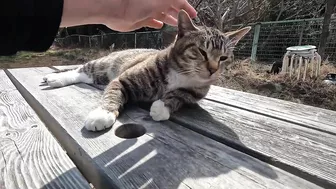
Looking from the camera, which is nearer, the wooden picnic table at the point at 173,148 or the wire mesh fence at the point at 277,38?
the wooden picnic table at the point at 173,148

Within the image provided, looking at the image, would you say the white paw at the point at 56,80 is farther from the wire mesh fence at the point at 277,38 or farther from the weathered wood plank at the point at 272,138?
the wire mesh fence at the point at 277,38

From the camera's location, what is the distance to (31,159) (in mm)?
668

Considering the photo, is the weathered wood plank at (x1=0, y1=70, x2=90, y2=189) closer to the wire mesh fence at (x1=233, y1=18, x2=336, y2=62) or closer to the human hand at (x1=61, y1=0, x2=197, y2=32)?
the human hand at (x1=61, y1=0, x2=197, y2=32)

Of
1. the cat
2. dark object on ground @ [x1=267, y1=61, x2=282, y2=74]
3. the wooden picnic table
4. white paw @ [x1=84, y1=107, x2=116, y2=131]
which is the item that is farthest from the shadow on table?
dark object on ground @ [x1=267, y1=61, x2=282, y2=74]

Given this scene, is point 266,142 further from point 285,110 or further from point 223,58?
point 223,58

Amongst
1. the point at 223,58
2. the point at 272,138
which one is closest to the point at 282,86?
the point at 223,58

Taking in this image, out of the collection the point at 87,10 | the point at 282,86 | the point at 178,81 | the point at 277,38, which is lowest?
the point at 282,86


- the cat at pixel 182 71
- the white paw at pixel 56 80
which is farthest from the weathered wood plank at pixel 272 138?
the white paw at pixel 56 80

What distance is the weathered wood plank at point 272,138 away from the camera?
2.11 ft

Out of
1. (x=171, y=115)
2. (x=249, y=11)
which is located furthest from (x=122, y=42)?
(x=171, y=115)

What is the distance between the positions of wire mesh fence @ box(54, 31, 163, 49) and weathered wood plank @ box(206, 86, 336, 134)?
4975 millimetres

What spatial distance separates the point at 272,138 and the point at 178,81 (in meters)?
0.62

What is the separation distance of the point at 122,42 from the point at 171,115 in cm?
717

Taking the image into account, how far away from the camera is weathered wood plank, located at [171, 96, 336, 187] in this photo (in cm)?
64
